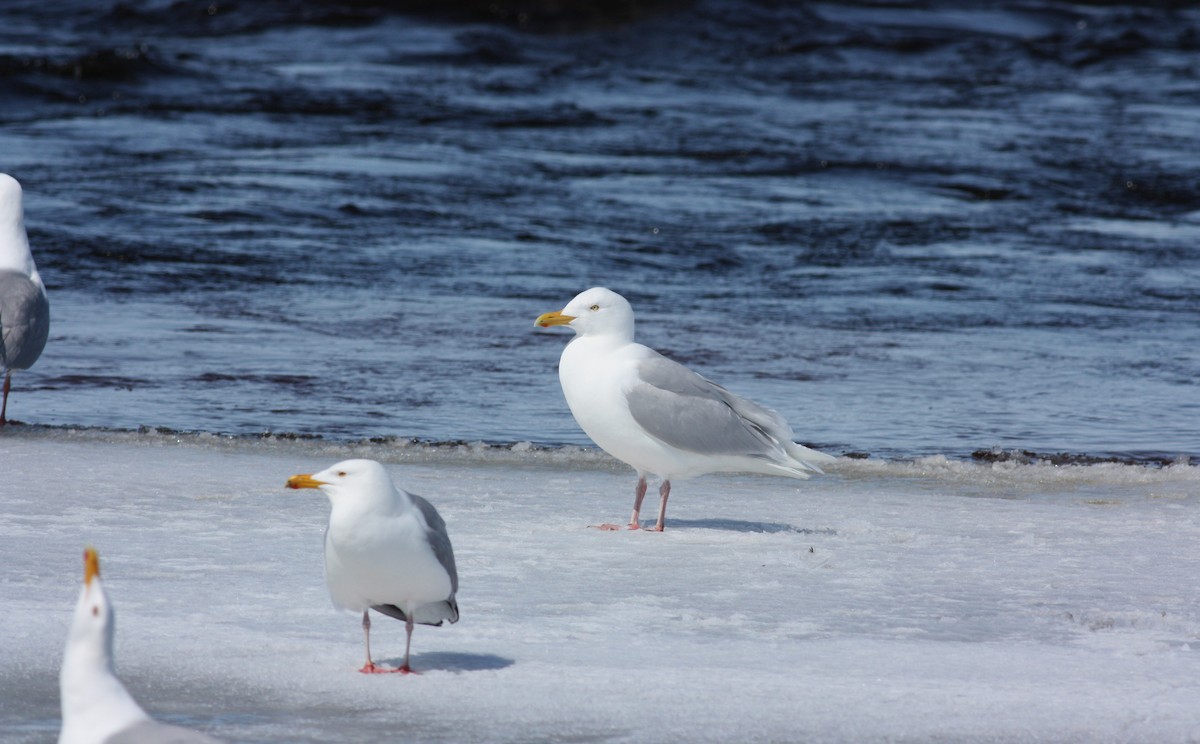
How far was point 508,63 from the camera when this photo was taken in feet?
90.0

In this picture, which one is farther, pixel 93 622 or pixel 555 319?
pixel 555 319

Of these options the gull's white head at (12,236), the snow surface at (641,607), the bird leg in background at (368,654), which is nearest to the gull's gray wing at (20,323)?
the gull's white head at (12,236)

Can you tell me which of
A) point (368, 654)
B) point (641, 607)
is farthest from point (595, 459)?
point (368, 654)

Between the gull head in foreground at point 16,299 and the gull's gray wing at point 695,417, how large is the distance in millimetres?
2963

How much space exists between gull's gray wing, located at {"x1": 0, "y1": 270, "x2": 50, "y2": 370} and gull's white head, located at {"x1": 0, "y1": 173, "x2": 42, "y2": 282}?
→ 0.54 feet

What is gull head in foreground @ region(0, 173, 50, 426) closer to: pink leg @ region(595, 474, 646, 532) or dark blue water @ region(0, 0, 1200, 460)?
dark blue water @ region(0, 0, 1200, 460)

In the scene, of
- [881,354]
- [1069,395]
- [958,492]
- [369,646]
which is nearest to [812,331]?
[881,354]

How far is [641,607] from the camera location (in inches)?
182

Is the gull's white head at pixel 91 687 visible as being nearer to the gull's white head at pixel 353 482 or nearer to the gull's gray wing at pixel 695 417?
the gull's white head at pixel 353 482

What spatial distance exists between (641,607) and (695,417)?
1.16m

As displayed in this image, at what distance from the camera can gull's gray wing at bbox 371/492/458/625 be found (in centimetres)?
392

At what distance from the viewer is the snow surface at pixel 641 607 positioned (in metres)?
3.77

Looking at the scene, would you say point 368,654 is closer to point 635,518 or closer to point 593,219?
point 635,518

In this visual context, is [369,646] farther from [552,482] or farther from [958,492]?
[958,492]
